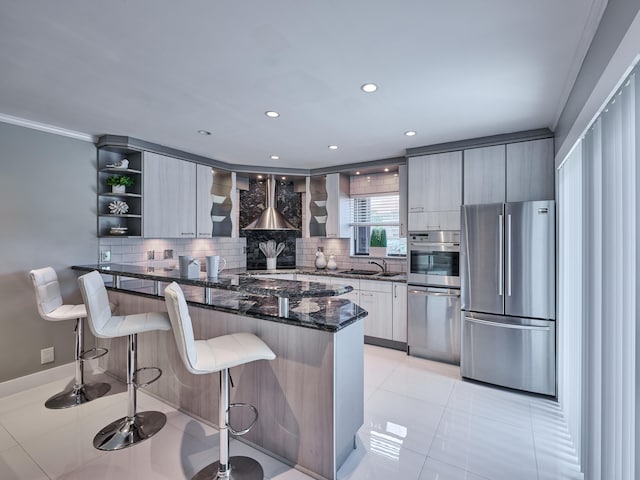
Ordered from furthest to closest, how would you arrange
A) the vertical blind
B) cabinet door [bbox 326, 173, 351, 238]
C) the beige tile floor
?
cabinet door [bbox 326, 173, 351, 238] < the beige tile floor < the vertical blind

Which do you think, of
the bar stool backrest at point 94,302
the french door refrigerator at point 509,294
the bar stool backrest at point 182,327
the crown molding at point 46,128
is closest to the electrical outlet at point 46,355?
the bar stool backrest at point 94,302

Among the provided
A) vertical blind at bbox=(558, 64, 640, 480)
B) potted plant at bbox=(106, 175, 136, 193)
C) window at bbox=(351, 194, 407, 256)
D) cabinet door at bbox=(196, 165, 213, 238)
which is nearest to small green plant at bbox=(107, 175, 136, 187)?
potted plant at bbox=(106, 175, 136, 193)

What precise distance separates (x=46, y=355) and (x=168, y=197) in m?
2.02

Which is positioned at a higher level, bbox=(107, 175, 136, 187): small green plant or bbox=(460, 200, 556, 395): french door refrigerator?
bbox=(107, 175, 136, 187): small green plant

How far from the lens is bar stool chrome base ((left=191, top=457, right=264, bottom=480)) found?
71.8 inches

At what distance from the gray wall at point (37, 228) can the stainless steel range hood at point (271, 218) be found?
2110 millimetres

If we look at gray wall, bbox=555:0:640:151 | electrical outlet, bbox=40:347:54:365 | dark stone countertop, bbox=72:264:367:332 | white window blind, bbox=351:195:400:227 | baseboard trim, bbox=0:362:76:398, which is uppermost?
gray wall, bbox=555:0:640:151

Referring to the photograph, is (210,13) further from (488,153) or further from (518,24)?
(488,153)

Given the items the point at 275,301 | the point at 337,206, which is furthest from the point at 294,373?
the point at 337,206

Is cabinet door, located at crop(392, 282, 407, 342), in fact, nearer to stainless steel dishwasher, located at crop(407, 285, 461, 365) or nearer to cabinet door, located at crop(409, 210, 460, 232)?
stainless steel dishwasher, located at crop(407, 285, 461, 365)

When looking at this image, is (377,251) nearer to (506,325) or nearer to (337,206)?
(337,206)

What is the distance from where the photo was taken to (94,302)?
2.13m

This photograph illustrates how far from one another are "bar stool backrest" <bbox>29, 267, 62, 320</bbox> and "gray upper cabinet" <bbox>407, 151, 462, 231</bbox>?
12.1 feet

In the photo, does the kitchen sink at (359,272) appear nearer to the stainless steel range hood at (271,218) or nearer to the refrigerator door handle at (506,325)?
the stainless steel range hood at (271,218)
